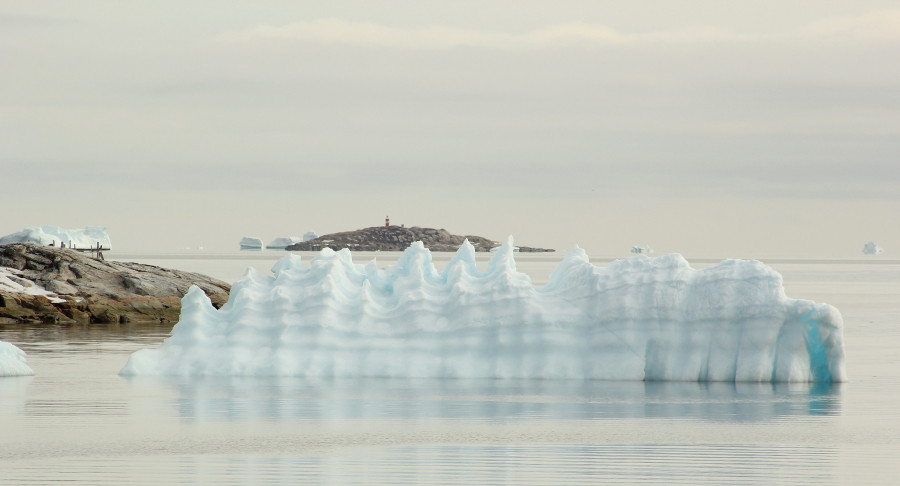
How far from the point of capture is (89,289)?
38625mm

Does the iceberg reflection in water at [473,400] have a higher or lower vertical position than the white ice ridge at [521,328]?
lower

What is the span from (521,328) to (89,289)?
21.6 meters

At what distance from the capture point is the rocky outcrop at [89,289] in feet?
118

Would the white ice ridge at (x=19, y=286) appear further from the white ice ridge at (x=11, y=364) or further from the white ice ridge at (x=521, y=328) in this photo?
the white ice ridge at (x=521, y=328)

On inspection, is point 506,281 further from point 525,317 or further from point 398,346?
point 398,346

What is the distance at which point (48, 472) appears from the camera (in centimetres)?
1248

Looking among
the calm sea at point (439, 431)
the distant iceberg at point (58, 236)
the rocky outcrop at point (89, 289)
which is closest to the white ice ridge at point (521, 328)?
the calm sea at point (439, 431)

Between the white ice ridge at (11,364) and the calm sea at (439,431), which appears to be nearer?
the calm sea at (439,431)

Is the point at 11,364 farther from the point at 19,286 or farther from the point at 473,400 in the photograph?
the point at 19,286

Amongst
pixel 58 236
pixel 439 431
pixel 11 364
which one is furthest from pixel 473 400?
pixel 58 236

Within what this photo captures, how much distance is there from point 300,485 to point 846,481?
5145 millimetres

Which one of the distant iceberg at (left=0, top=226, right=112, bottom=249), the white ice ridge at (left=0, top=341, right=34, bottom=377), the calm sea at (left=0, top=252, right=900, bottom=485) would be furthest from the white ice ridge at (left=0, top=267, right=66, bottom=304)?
the distant iceberg at (left=0, top=226, right=112, bottom=249)

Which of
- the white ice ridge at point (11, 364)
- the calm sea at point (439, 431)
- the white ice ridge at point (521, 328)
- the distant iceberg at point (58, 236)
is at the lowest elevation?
the calm sea at point (439, 431)

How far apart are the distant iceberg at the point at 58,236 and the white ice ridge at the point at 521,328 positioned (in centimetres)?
9949
